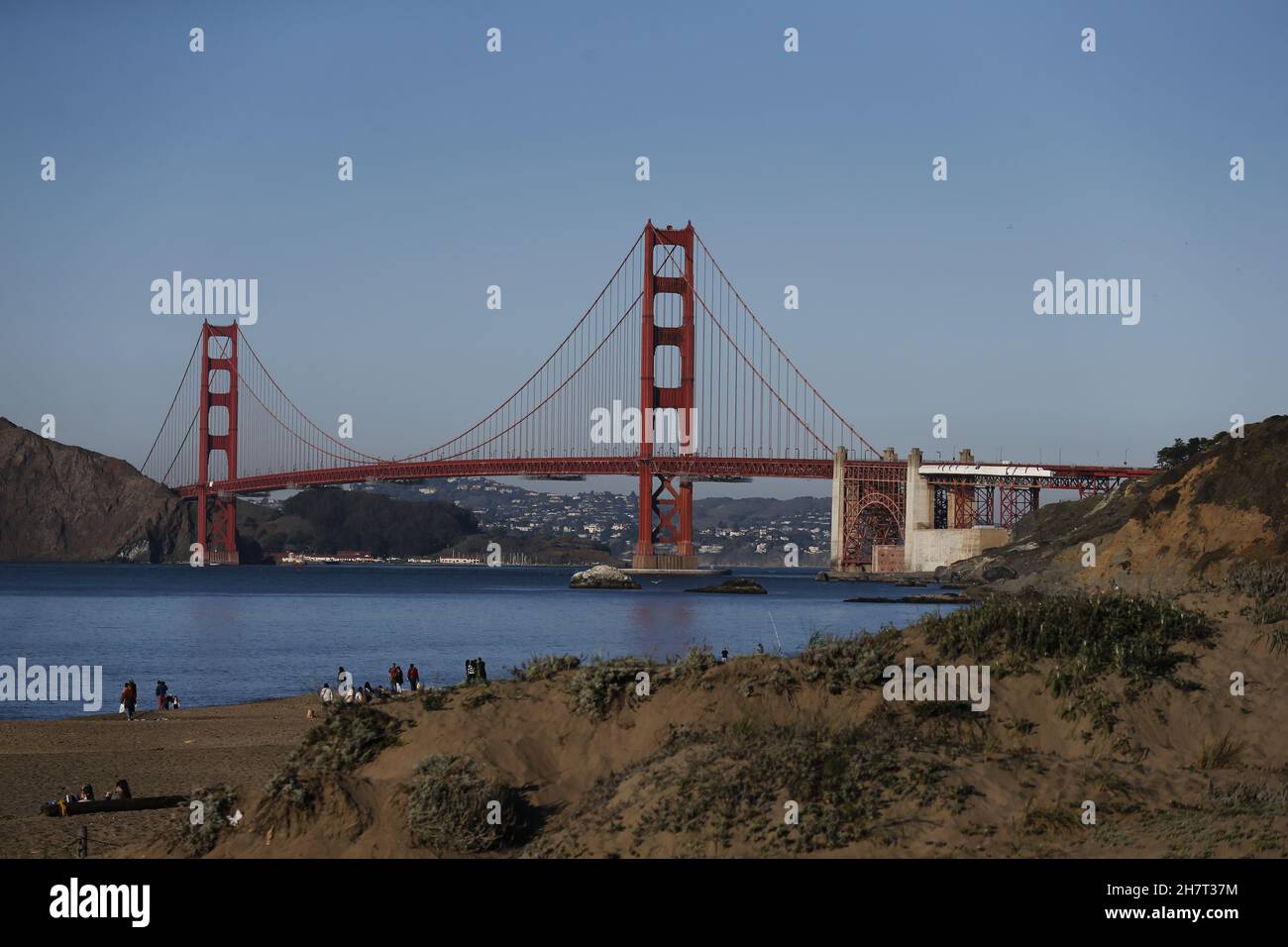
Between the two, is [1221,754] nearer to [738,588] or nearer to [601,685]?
[601,685]

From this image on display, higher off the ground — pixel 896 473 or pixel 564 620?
pixel 896 473

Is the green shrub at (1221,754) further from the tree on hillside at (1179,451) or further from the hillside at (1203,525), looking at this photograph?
the tree on hillside at (1179,451)

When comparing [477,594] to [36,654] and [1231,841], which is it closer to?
[36,654]

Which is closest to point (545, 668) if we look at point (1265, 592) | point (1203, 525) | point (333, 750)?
point (333, 750)

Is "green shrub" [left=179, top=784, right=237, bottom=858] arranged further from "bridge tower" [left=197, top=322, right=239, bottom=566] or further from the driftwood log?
"bridge tower" [left=197, top=322, right=239, bottom=566]
